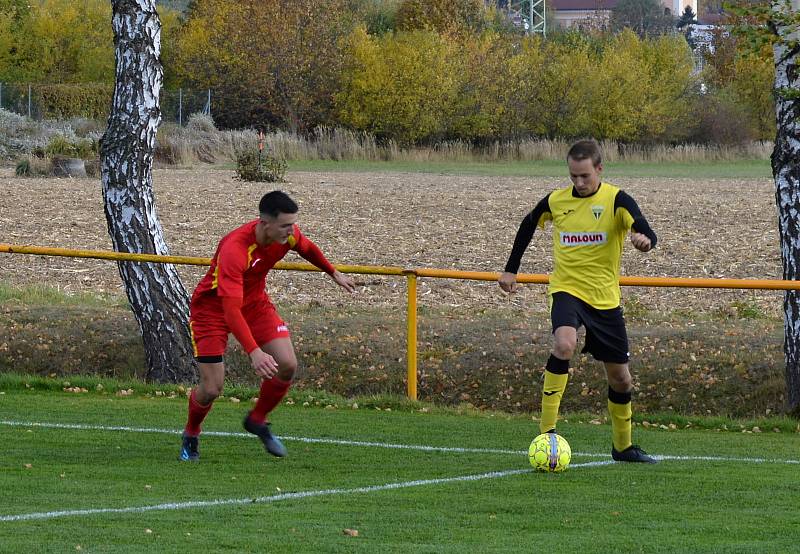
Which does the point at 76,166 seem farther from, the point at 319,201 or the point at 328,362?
the point at 328,362

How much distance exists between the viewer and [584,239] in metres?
9.05

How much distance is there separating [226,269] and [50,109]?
58578mm

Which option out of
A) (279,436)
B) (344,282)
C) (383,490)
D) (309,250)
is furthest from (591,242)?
(279,436)

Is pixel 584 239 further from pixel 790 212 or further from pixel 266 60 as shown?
pixel 266 60

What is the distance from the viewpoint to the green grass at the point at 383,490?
6855 millimetres

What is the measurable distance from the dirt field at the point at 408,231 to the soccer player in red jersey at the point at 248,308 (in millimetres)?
8268

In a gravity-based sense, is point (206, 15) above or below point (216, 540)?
above

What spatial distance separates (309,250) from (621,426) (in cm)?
236

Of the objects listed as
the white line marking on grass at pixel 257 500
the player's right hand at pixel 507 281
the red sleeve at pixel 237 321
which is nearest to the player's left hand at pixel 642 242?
the player's right hand at pixel 507 281

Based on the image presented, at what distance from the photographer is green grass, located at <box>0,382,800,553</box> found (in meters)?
6.86

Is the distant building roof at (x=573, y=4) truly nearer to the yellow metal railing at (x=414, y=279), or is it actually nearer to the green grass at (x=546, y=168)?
the green grass at (x=546, y=168)

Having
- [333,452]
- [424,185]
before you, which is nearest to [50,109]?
[424,185]

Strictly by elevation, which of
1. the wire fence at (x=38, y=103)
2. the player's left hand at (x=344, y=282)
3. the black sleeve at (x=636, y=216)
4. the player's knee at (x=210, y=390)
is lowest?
the player's knee at (x=210, y=390)

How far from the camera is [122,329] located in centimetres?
1521
